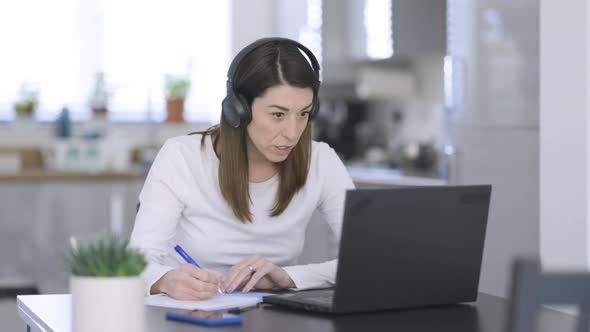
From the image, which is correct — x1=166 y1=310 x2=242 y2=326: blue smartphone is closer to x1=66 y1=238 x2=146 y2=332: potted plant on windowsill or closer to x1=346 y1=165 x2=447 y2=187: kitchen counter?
x1=66 y1=238 x2=146 y2=332: potted plant on windowsill

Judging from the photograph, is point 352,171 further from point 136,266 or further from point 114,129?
point 136,266

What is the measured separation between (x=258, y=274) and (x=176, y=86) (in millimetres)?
3833

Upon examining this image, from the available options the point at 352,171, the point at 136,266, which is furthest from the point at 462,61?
the point at 136,266

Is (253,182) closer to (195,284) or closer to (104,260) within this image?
(195,284)

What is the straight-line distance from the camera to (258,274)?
1.79 m

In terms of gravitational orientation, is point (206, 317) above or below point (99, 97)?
below

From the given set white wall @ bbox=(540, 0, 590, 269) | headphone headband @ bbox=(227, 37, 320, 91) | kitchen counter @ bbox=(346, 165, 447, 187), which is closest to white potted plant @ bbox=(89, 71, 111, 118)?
kitchen counter @ bbox=(346, 165, 447, 187)

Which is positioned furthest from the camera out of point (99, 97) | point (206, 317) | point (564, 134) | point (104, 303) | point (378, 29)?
point (99, 97)

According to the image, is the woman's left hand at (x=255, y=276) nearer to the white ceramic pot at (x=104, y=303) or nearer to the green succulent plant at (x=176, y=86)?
the white ceramic pot at (x=104, y=303)

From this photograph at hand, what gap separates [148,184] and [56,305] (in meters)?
0.43

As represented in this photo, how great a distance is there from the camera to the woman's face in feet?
6.55

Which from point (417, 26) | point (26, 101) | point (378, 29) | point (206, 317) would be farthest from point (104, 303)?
point (26, 101)

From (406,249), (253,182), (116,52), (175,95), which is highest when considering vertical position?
(116,52)

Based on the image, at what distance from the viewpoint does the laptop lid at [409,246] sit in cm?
146
